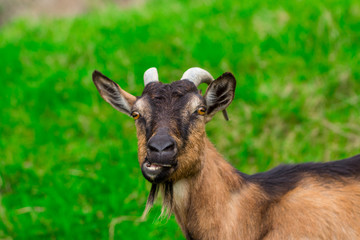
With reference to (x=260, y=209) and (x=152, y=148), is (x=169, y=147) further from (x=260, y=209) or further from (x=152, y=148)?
(x=260, y=209)

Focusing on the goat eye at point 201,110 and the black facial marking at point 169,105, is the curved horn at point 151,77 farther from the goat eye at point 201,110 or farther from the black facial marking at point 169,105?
the goat eye at point 201,110

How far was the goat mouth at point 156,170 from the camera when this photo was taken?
3586 mm

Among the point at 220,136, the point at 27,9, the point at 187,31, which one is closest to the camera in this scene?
the point at 220,136

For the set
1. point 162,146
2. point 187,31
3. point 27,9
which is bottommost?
point 162,146

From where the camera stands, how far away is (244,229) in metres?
3.94

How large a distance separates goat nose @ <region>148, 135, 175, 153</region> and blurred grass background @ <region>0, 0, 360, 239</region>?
8.12 feet

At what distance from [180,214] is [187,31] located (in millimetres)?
6027

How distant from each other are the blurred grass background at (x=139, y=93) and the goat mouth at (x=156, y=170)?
7.49ft

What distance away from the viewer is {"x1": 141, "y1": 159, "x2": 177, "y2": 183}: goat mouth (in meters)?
3.59

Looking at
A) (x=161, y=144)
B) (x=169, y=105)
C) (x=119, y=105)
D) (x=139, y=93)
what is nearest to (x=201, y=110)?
(x=169, y=105)

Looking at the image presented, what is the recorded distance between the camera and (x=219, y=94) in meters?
4.09

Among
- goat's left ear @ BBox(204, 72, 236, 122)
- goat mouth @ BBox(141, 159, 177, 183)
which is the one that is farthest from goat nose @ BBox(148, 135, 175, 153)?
goat's left ear @ BBox(204, 72, 236, 122)

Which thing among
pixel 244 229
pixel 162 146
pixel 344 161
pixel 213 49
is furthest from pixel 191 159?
pixel 213 49

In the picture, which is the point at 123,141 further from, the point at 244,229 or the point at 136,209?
the point at 244,229
